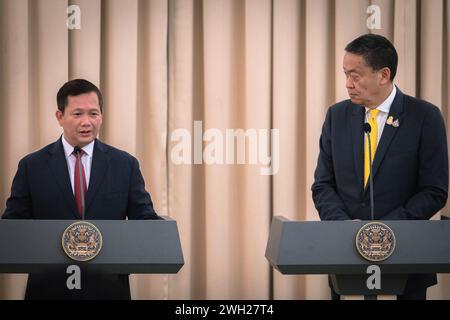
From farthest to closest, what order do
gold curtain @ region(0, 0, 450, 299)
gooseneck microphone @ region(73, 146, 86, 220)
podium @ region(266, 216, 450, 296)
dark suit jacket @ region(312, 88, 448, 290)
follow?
gold curtain @ region(0, 0, 450, 299) → dark suit jacket @ region(312, 88, 448, 290) → gooseneck microphone @ region(73, 146, 86, 220) → podium @ region(266, 216, 450, 296)

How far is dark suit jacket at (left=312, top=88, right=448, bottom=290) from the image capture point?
273 centimetres

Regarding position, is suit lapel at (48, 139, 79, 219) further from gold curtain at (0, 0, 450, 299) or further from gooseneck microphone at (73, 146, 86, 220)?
gold curtain at (0, 0, 450, 299)

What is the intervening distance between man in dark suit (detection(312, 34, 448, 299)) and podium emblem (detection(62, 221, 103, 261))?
33.2 inches

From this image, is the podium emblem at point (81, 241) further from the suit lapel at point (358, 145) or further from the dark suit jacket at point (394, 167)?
the suit lapel at point (358, 145)

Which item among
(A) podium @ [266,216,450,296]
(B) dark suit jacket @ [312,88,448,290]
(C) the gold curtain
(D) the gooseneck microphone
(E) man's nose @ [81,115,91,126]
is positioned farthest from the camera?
(C) the gold curtain

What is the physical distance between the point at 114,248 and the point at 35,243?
239 millimetres

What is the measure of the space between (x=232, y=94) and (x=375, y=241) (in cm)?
210

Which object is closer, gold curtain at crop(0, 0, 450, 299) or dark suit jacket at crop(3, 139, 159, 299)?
dark suit jacket at crop(3, 139, 159, 299)

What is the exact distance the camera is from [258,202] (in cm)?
429

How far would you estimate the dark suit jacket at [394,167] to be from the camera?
273 centimetres

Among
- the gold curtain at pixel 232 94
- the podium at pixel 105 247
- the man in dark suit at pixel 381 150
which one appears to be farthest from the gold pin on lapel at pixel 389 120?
the gold curtain at pixel 232 94

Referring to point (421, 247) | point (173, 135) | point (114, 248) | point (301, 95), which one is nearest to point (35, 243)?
point (114, 248)

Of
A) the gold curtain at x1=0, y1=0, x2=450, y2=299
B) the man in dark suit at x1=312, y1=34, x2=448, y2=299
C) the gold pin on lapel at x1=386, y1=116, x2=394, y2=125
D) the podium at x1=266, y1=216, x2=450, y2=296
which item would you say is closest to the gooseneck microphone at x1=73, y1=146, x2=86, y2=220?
the podium at x1=266, y1=216, x2=450, y2=296

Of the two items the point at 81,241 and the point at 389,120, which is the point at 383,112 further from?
the point at 81,241
